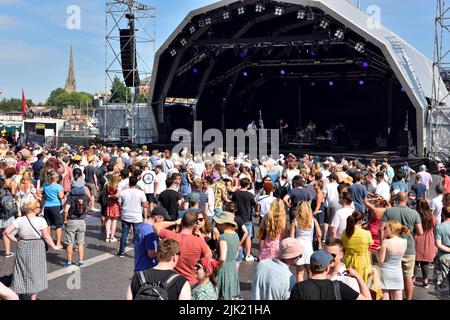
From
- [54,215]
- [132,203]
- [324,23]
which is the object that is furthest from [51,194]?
[324,23]

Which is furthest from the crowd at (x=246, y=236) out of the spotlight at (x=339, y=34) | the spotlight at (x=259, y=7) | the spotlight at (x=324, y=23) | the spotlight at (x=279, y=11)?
the spotlight at (x=259, y=7)

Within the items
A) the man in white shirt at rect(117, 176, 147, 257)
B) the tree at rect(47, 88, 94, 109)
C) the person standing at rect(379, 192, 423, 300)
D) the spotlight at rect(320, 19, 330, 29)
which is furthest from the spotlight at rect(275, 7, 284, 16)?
the tree at rect(47, 88, 94, 109)

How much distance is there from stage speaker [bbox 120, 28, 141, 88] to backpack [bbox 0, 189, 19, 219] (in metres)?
18.1

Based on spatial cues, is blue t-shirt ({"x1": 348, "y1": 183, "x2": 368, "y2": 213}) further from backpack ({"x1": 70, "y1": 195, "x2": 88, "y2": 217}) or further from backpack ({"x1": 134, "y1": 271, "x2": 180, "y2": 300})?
backpack ({"x1": 134, "y1": 271, "x2": 180, "y2": 300})

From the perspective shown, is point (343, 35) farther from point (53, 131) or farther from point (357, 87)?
point (53, 131)

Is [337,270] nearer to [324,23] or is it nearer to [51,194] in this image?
[51,194]

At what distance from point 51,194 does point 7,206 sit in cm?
89

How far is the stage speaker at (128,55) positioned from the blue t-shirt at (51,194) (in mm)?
18380

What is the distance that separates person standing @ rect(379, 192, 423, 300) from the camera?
21.1 ft

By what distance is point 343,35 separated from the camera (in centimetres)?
2042

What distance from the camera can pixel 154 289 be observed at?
3695mm
